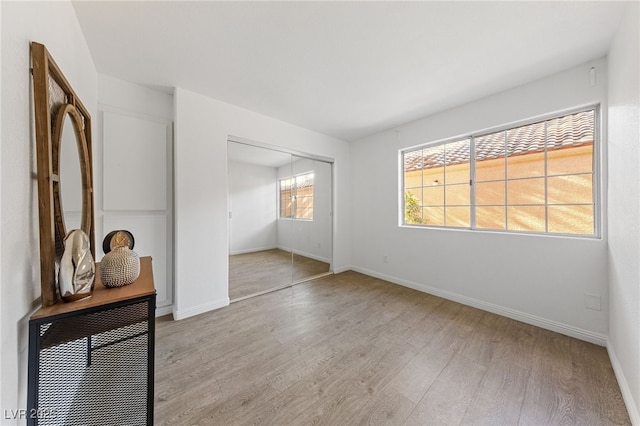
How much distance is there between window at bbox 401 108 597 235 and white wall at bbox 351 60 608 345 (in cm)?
18

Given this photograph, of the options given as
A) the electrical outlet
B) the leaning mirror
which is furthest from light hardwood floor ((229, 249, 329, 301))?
the electrical outlet

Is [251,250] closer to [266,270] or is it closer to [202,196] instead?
[266,270]

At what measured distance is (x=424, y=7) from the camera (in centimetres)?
142

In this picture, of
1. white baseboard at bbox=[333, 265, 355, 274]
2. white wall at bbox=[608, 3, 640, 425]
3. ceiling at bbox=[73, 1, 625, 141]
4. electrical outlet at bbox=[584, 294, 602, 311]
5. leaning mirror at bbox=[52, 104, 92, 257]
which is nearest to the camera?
leaning mirror at bbox=[52, 104, 92, 257]

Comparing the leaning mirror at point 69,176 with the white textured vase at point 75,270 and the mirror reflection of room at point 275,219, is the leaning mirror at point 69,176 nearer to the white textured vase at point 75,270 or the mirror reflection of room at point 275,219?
the white textured vase at point 75,270

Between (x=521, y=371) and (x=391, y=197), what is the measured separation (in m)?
2.45

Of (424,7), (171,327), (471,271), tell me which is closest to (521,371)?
(471,271)

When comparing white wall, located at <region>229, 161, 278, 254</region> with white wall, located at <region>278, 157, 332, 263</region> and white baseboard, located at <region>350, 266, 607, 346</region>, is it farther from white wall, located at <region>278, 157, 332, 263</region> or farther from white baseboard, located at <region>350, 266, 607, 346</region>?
white baseboard, located at <region>350, 266, 607, 346</region>

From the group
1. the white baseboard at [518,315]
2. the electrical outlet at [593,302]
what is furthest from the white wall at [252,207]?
the electrical outlet at [593,302]

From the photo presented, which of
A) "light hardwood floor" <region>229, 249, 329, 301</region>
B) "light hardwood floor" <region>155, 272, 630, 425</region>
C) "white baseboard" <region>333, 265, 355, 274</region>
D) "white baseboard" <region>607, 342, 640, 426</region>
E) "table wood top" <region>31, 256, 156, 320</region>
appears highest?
"table wood top" <region>31, 256, 156, 320</region>

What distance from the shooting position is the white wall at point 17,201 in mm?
731

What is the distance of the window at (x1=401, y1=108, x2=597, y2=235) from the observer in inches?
82.6

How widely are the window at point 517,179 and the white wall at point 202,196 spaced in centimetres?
268

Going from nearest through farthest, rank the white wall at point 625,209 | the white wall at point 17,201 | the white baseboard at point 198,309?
1. the white wall at point 17,201
2. the white wall at point 625,209
3. the white baseboard at point 198,309
